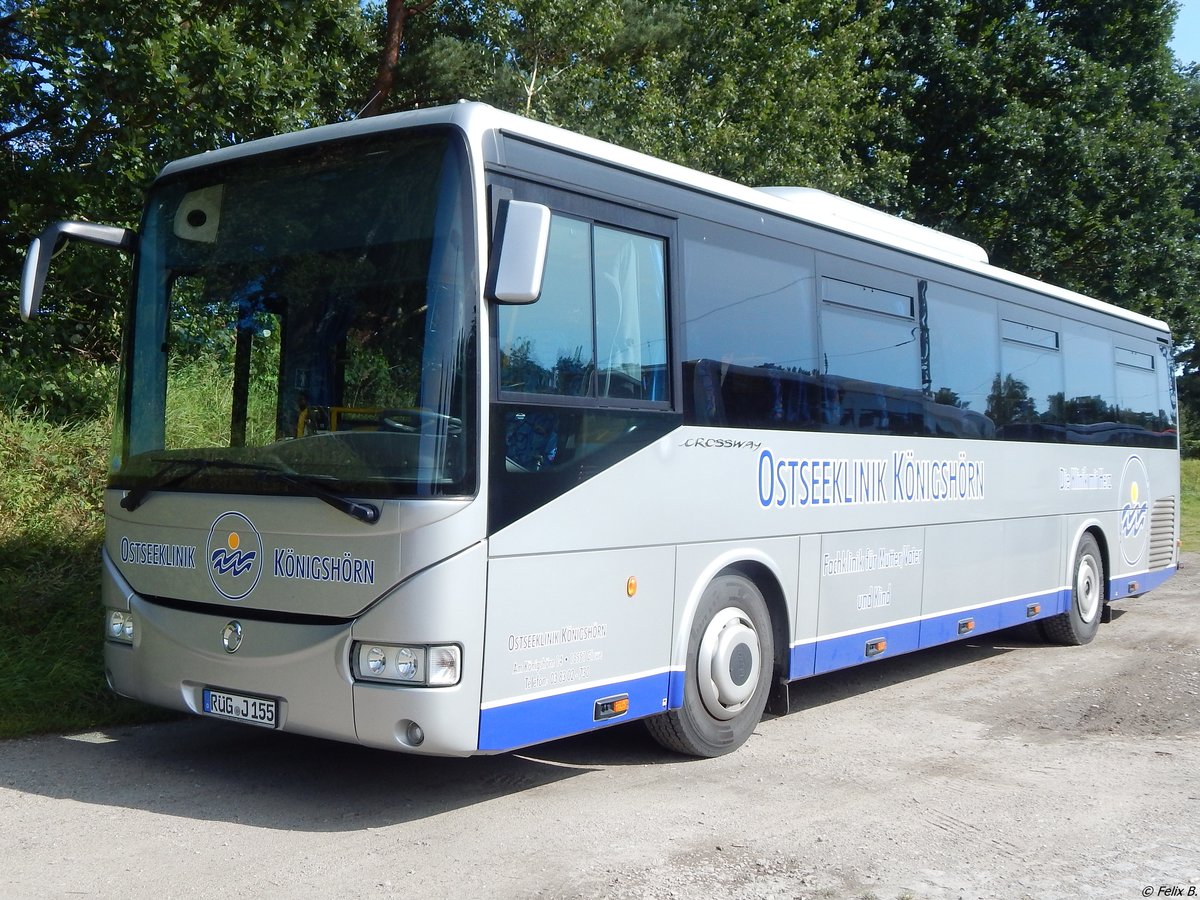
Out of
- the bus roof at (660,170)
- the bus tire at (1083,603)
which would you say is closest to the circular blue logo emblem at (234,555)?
the bus roof at (660,170)

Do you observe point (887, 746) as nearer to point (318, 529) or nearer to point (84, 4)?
point (318, 529)

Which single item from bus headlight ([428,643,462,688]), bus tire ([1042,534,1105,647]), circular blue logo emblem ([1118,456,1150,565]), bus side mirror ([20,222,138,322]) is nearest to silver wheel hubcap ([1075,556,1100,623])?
bus tire ([1042,534,1105,647])

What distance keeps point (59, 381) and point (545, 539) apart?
773 cm

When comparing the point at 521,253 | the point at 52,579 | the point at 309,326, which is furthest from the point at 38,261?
the point at 52,579

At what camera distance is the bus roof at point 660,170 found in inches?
225

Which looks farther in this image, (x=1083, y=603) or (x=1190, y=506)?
(x=1190, y=506)

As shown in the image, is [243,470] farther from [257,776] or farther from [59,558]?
[59,558]

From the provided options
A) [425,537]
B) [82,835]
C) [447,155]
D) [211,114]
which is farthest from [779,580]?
[211,114]

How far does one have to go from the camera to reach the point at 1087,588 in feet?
39.3

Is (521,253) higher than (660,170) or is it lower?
lower

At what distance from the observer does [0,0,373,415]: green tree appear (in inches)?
388

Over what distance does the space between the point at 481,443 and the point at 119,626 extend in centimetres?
242

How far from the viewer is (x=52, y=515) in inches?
406

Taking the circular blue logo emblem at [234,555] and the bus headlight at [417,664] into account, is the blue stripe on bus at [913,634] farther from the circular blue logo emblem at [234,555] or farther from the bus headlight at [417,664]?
the circular blue logo emblem at [234,555]
